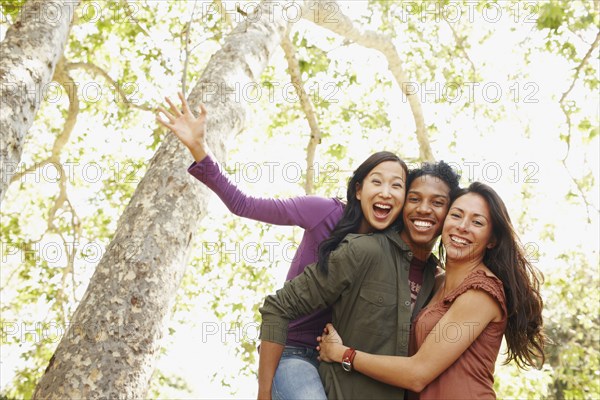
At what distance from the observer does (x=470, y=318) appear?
2664 millimetres

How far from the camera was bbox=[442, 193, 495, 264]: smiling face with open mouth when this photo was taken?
9.89 ft

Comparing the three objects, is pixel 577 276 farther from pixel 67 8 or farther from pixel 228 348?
pixel 67 8

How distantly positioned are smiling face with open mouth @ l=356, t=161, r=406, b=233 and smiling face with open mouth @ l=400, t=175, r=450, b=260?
0.24 ft

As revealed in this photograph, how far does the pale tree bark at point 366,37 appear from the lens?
20.6 feet

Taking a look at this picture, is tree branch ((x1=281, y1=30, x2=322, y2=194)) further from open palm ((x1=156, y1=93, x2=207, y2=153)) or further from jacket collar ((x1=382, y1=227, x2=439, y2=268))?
jacket collar ((x1=382, y1=227, x2=439, y2=268))

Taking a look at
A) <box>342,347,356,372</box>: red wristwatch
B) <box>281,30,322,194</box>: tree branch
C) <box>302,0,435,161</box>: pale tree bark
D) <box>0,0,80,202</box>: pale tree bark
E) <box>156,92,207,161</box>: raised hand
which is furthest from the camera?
<box>281,30,322,194</box>: tree branch

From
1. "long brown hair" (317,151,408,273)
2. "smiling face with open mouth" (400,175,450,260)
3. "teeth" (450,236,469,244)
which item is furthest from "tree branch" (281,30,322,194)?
"teeth" (450,236,469,244)

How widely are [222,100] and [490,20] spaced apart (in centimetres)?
726

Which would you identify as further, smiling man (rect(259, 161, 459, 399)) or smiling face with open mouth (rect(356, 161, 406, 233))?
smiling face with open mouth (rect(356, 161, 406, 233))

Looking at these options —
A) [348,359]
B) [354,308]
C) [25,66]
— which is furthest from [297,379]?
[25,66]

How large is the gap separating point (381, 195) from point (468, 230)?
0.48m

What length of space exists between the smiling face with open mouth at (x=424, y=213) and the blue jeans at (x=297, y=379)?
833 millimetres

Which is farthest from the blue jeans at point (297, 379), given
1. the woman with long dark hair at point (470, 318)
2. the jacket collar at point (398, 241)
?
the jacket collar at point (398, 241)

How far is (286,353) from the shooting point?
300cm
